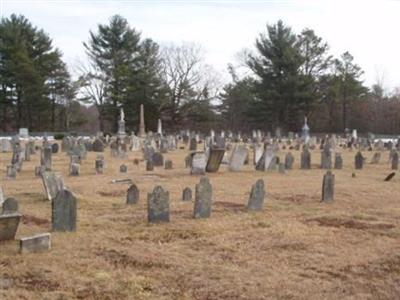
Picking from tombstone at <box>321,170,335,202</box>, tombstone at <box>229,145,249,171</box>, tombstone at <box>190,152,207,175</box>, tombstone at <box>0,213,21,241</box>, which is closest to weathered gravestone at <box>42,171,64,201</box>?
tombstone at <box>0,213,21,241</box>

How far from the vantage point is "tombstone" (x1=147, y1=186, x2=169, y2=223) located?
9.16 metres

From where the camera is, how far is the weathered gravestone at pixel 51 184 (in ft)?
37.4

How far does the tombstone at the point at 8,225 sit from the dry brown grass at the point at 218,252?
205 millimetres

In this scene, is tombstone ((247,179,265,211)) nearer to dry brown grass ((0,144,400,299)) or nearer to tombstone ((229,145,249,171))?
dry brown grass ((0,144,400,299))

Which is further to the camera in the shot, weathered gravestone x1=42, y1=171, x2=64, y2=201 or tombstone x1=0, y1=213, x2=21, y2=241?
weathered gravestone x1=42, y1=171, x2=64, y2=201

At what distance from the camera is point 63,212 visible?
27.5 feet

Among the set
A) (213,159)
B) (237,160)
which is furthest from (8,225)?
(237,160)

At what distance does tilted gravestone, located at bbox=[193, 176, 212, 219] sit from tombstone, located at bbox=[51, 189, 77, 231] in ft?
6.99

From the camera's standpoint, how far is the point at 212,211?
10297 mm

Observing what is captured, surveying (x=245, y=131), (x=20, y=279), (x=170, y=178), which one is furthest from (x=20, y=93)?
(x=20, y=279)

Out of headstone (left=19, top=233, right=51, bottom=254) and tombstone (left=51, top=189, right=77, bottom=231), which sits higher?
tombstone (left=51, top=189, right=77, bottom=231)

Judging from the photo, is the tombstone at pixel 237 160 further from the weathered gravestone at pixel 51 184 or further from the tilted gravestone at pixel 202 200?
the tilted gravestone at pixel 202 200

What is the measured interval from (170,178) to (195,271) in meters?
9.71

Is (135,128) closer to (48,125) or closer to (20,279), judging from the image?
(48,125)
